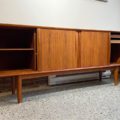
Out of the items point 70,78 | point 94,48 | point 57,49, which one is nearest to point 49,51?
point 57,49

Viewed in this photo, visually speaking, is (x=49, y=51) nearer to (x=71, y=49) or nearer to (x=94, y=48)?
(x=71, y=49)

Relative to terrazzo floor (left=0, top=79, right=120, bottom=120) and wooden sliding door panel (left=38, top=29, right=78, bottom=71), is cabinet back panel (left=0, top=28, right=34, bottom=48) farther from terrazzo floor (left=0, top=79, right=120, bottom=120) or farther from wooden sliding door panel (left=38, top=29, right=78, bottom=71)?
terrazzo floor (left=0, top=79, right=120, bottom=120)

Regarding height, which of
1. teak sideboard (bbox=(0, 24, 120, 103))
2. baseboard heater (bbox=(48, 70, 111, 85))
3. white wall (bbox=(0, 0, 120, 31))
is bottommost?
baseboard heater (bbox=(48, 70, 111, 85))

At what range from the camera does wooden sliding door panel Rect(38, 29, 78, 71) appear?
7.27ft

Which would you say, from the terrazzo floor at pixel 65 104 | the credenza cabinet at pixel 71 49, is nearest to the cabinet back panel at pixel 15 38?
Result: the credenza cabinet at pixel 71 49

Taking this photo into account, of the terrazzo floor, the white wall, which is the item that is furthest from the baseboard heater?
the white wall

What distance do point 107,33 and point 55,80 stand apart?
3.59 feet

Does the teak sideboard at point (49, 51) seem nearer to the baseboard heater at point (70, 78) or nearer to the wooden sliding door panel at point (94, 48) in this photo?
the wooden sliding door panel at point (94, 48)

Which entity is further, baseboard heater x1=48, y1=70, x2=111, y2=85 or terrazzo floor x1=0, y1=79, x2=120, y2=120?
baseboard heater x1=48, y1=70, x2=111, y2=85

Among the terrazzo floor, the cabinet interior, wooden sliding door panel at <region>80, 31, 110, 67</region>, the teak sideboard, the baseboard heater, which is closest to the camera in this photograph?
the terrazzo floor

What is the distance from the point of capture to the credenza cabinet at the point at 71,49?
2234mm

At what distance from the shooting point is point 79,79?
3107mm

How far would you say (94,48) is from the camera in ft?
8.59

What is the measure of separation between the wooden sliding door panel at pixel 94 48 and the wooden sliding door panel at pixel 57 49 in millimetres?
136
